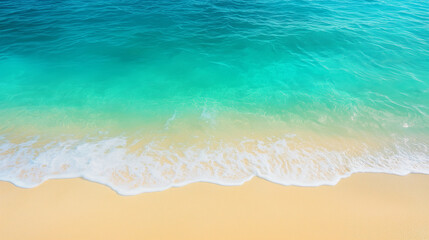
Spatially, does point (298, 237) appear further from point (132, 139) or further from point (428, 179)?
point (132, 139)

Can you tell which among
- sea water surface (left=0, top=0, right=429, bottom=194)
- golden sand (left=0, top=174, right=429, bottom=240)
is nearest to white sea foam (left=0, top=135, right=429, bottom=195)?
sea water surface (left=0, top=0, right=429, bottom=194)

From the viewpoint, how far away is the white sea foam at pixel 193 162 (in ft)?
16.5

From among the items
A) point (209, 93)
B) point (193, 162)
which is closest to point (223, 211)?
point (193, 162)

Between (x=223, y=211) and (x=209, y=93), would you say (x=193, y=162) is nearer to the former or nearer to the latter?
(x=223, y=211)

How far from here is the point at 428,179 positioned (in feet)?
16.7

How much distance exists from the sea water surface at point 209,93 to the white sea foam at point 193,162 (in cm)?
3

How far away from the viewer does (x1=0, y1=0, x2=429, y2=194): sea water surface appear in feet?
17.8

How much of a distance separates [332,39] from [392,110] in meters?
5.38

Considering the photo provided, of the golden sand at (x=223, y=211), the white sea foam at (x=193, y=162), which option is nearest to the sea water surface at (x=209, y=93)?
the white sea foam at (x=193, y=162)

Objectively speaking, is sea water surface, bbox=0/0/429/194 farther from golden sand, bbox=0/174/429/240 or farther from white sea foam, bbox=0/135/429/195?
golden sand, bbox=0/174/429/240

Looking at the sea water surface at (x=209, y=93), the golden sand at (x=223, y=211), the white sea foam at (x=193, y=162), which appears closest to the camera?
the golden sand at (x=223, y=211)

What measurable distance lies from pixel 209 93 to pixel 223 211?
15.3 ft

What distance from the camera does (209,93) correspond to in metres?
8.23

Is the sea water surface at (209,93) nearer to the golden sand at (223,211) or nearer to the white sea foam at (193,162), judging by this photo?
the white sea foam at (193,162)
